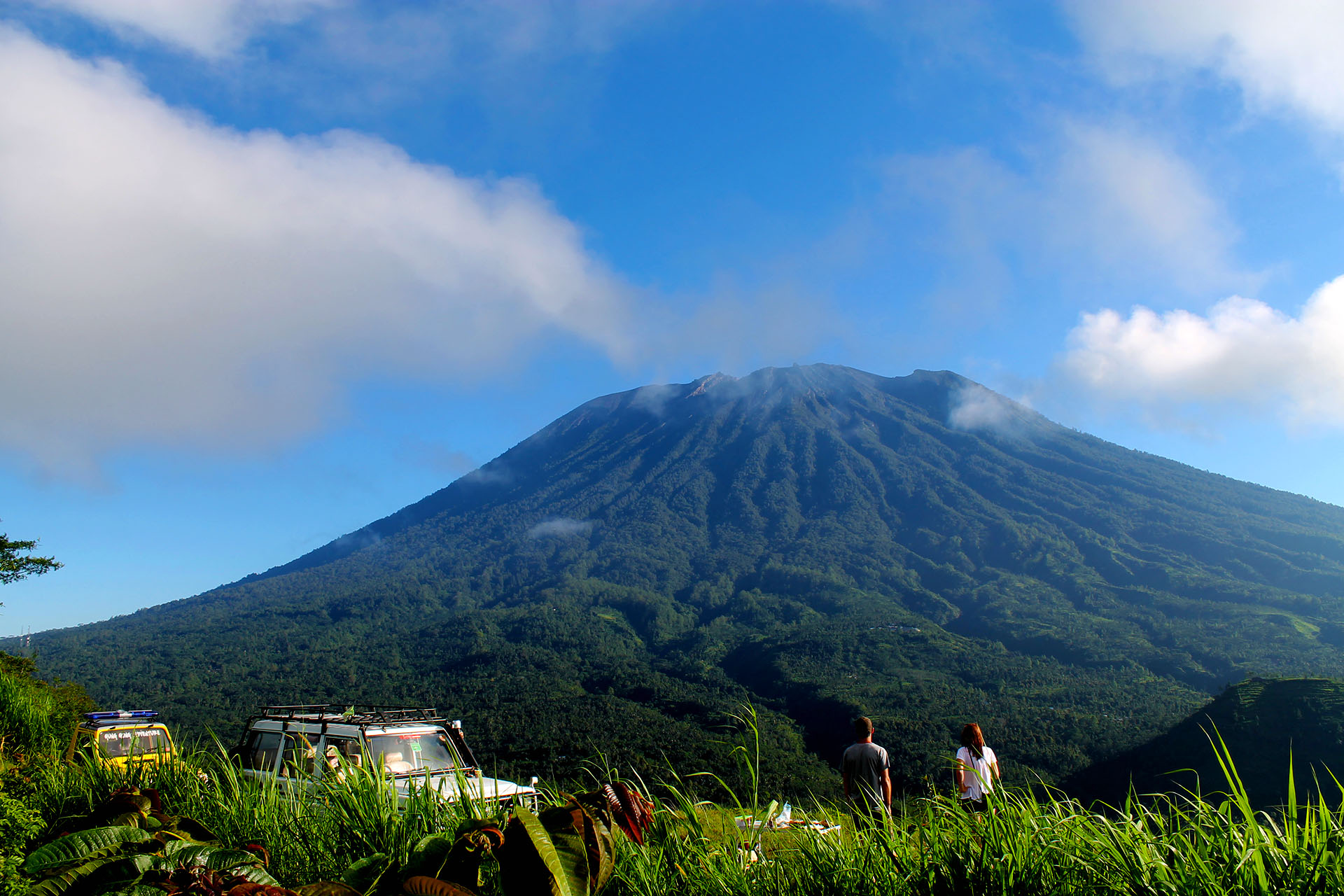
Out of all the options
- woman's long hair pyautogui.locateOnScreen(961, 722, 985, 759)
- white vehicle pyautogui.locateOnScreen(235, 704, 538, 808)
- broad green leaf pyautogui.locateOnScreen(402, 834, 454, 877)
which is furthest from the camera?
white vehicle pyautogui.locateOnScreen(235, 704, 538, 808)

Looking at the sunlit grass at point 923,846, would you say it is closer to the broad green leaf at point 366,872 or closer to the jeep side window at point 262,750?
the broad green leaf at point 366,872

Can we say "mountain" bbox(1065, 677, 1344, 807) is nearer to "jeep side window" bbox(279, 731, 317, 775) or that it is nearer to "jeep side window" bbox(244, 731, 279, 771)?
"jeep side window" bbox(244, 731, 279, 771)

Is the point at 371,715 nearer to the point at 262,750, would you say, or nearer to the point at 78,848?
the point at 262,750

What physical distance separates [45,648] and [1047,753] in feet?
298

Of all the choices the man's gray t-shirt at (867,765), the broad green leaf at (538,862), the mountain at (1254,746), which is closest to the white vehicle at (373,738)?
the man's gray t-shirt at (867,765)

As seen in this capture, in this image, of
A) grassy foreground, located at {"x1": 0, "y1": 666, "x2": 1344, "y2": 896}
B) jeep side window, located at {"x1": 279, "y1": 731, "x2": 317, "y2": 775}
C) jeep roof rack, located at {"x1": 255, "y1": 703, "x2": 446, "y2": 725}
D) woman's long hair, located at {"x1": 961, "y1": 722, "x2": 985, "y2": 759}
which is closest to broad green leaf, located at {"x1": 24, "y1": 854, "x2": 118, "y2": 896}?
grassy foreground, located at {"x1": 0, "y1": 666, "x2": 1344, "y2": 896}

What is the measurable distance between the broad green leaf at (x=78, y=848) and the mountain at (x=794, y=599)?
1.58 meters

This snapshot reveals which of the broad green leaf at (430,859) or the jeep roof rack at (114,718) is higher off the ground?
the broad green leaf at (430,859)

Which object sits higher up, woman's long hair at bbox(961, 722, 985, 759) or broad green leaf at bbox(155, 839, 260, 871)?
broad green leaf at bbox(155, 839, 260, 871)

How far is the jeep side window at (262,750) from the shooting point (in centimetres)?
732

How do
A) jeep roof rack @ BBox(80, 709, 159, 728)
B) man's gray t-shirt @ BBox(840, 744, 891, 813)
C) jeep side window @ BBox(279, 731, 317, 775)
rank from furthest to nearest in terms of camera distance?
jeep roof rack @ BBox(80, 709, 159, 728) → man's gray t-shirt @ BBox(840, 744, 891, 813) → jeep side window @ BBox(279, 731, 317, 775)

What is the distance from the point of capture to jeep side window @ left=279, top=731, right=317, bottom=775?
12.3 ft

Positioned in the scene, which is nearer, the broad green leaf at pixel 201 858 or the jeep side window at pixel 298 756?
the broad green leaf at pixel 201 858

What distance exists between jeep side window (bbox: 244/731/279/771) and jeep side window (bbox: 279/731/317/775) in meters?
0.39
